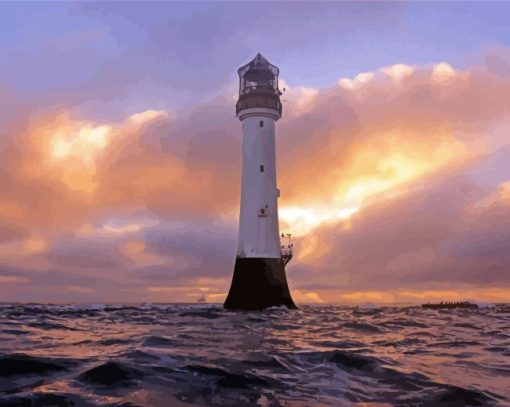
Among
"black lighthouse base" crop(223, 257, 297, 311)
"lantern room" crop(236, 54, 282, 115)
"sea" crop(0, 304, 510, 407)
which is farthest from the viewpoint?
"lantern room" crop(236, 54, 282, 115)

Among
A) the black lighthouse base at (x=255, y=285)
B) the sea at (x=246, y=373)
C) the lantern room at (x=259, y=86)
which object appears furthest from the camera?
the lantern room at (x=259, y=86)

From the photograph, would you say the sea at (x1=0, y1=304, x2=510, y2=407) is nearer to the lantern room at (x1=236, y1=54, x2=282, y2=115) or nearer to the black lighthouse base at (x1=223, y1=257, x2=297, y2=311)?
the black lighthouse base at (x1=223, y1=257, x2=297, y2=311)

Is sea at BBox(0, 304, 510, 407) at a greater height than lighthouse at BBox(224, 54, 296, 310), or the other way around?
lighthouse at BBox(224, 54, 296, 310)

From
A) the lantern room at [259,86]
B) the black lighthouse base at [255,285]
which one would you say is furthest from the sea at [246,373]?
the lantern room at [259,86]

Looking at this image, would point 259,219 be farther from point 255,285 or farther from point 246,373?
point 246,373

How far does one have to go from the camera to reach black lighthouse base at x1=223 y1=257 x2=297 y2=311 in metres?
35.2

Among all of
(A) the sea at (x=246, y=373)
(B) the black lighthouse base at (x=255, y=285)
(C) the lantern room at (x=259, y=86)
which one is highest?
(C) the lantern room at (x=259, y=86)

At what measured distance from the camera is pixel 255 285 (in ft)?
116

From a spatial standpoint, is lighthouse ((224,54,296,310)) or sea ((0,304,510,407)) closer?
sea ((0,304,510,407))

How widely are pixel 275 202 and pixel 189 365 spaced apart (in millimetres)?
27982

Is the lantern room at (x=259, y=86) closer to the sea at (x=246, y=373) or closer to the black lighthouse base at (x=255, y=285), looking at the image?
the black lighthouse base at (x=255, y=285)

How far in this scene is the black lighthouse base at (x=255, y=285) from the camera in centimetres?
3522

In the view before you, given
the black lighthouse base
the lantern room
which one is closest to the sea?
the black lighthouse base

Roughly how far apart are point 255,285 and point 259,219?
506cm
